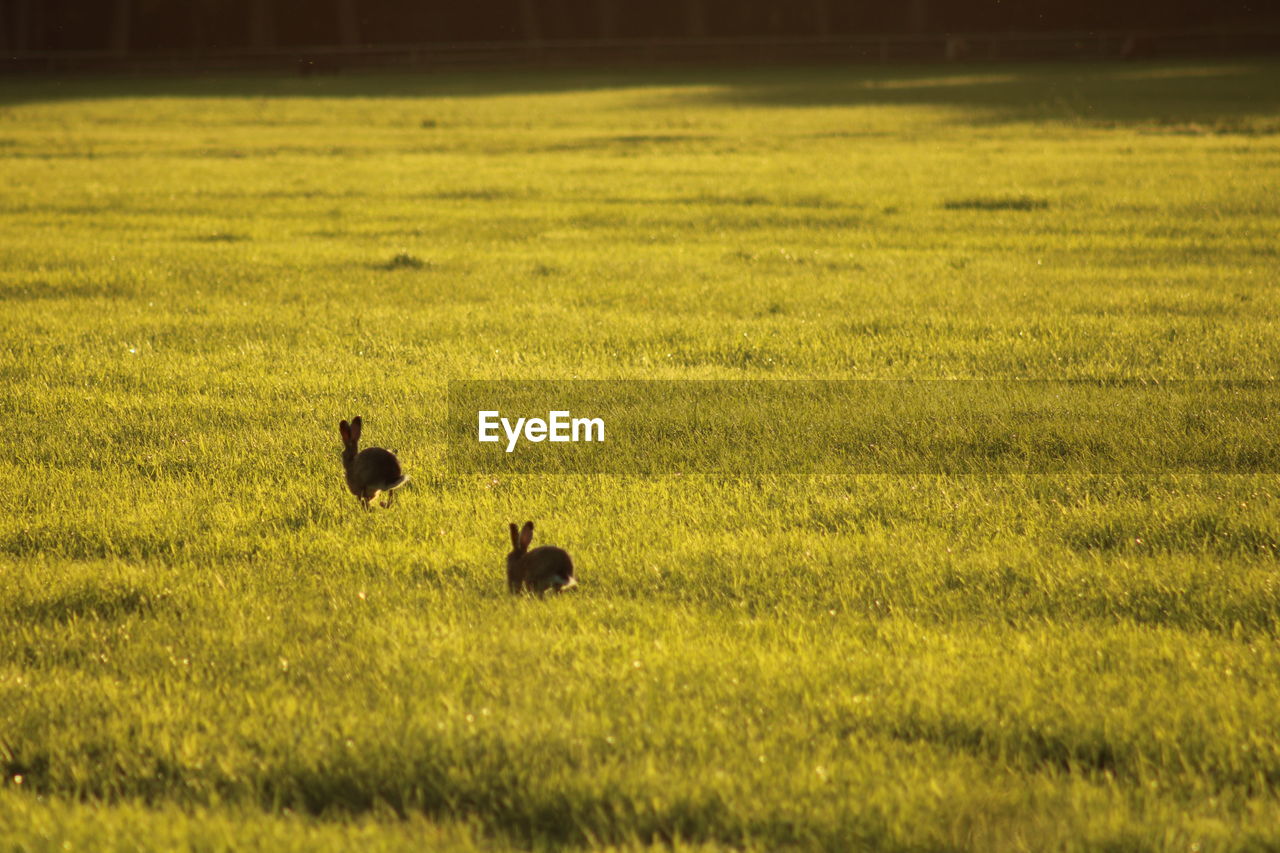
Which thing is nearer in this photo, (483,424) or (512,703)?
(512,703)

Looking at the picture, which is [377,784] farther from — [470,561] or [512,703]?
[470,561]

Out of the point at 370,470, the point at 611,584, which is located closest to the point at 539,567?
the point at 611,584

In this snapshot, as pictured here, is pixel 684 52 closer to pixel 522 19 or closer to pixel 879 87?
pixel 522 19

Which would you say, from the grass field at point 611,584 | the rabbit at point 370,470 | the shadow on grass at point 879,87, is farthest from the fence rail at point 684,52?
the rabbit at point 370,470

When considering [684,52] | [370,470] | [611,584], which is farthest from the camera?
[684,52]

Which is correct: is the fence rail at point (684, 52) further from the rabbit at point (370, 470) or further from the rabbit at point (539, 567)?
the rabbit at point (539, 567)

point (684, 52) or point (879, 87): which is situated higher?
point (684, 52)

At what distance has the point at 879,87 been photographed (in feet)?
137

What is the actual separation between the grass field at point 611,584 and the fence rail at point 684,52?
44599 mm

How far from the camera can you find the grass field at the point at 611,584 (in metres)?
3.34

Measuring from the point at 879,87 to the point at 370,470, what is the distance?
1539 inches

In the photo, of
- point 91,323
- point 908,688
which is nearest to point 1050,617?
point 908,688

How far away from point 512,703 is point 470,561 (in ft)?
4.02

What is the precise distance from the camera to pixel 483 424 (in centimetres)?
686
